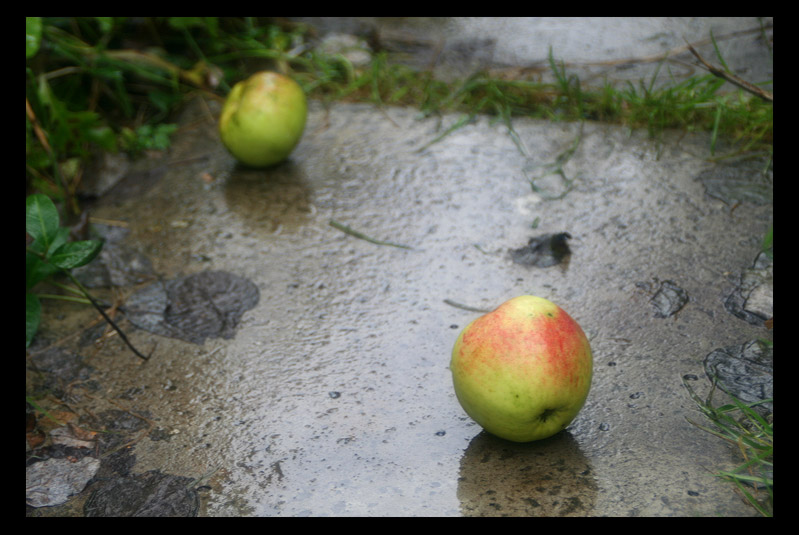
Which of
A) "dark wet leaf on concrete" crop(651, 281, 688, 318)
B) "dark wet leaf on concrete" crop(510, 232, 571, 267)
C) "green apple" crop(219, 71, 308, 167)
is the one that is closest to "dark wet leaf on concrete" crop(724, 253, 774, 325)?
"dark wet leaf on concrete" crop(651, 281, 688, 318)

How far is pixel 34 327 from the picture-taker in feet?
7.01

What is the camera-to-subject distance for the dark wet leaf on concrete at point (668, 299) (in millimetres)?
2279

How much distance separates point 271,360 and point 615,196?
1511 mm

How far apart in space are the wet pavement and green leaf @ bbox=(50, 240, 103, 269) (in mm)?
365

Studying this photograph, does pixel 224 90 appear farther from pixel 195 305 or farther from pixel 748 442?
pixel 748 442

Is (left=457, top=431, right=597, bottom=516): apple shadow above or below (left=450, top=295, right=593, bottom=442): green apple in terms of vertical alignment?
below

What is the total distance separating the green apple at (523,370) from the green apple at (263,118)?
5.27ft

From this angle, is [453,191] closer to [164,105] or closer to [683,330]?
[683,330]

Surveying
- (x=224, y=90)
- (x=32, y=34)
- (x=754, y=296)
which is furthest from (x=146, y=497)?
(x=224, y=90)

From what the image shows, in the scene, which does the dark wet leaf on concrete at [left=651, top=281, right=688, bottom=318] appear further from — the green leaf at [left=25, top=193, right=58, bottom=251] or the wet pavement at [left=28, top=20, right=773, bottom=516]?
the green leaf at [left=25, top=193, right=58, bottom=251]

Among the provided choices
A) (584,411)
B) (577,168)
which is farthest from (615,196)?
(584,411)

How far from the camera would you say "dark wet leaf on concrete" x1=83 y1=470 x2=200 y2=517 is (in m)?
1.76

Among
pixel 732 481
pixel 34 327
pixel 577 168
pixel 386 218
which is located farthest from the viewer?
pixel 577 168

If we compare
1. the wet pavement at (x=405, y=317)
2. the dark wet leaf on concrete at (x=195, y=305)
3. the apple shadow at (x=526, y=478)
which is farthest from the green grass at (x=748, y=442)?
the dark wet leaf on concrete at (x=195, y=305)
